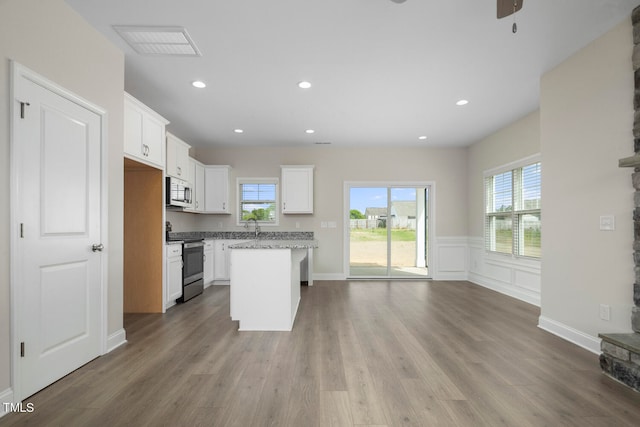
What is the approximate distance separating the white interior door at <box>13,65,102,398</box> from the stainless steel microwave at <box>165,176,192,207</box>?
5.51 ft

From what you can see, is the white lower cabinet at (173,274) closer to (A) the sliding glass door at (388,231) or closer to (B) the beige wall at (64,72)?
(B) the beige wall at (64,72)

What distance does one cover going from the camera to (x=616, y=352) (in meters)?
2.16

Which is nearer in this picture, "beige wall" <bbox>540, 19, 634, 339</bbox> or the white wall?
"beige wall" <bbox>540, 19, 634, 339</bbox>

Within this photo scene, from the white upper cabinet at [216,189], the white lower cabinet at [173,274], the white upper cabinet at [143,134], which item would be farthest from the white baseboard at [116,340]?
the white upper cabinet at [216,189]

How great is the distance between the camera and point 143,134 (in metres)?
3.35

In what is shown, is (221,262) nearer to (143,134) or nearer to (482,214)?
(143,134)

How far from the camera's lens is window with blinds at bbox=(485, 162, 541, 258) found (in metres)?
4.41

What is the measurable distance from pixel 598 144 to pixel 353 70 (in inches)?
91.4

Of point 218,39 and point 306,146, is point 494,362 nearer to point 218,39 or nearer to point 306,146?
point 218,39

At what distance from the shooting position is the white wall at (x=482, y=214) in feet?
14.4

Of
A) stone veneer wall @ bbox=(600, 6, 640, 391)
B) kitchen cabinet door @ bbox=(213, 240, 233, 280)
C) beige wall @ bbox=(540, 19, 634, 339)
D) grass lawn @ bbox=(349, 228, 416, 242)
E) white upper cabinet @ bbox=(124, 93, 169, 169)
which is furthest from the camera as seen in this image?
grass lawn @ bbox=(349, 228, 416, 242)

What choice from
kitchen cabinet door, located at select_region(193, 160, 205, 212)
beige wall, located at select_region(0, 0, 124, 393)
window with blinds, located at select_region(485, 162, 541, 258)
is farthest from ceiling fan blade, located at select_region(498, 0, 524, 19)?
kitchen cabinet door, located at select_region(193, 160, 205, 212)

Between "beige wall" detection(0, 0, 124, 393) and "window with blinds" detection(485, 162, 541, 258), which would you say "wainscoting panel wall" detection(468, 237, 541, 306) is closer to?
"window with blinds" detection(485, 162, 541, 258)

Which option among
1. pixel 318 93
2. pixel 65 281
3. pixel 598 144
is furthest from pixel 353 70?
pixel 65 281
